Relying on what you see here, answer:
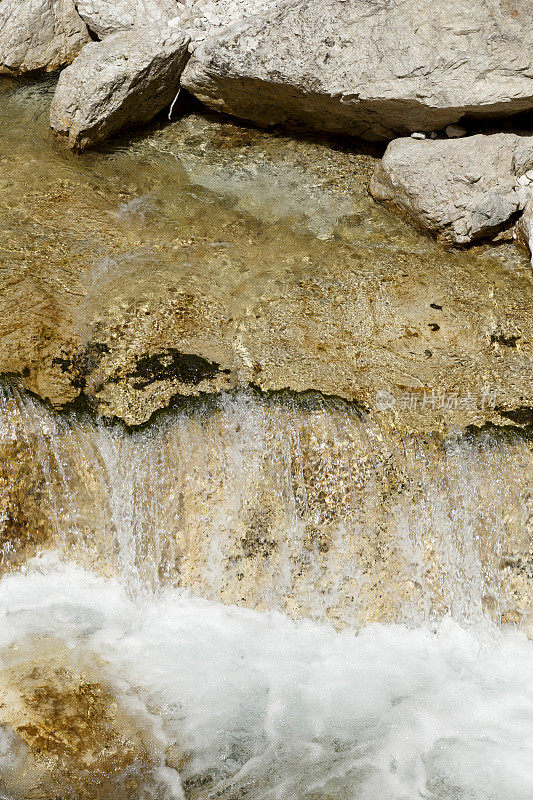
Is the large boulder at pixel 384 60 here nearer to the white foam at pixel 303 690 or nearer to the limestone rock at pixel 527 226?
the limestone rock at pixel 527 226

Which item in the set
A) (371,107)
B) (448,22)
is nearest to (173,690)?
(371,107)

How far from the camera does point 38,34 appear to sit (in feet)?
21.2

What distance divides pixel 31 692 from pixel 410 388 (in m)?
2.26

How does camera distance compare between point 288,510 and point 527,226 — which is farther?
point 527,226

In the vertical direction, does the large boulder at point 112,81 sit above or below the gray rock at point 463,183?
above

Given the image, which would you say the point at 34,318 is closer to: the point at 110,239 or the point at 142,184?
the point at 110,239

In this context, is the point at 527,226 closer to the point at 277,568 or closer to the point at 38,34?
the point at 277,568

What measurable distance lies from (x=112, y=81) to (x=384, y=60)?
1924 mm

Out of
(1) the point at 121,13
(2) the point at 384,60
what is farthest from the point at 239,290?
(1) the point at 121,13

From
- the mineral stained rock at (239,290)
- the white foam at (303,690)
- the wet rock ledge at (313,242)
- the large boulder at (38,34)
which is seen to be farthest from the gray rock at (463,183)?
the large boulder at (38,34)

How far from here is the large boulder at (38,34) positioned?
6.33m

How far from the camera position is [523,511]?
12.3 feet

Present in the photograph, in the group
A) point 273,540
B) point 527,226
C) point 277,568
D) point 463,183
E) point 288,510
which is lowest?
point 277,568

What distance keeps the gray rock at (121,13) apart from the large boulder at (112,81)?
34 centimetres
